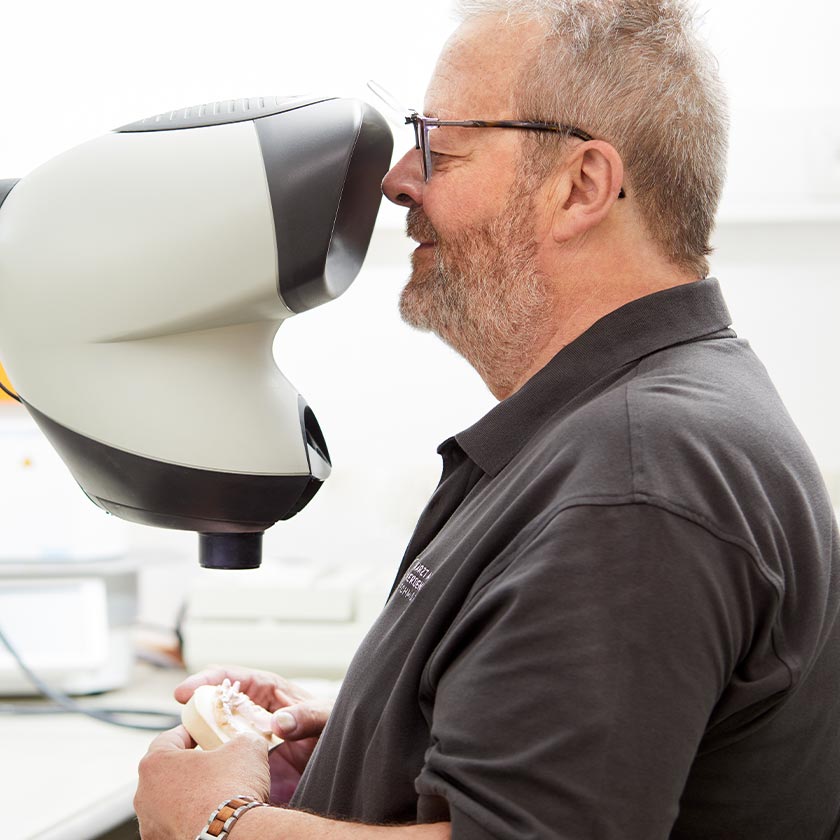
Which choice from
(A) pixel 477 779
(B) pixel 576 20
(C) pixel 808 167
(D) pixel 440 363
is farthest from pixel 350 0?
(A) pixel 477 779

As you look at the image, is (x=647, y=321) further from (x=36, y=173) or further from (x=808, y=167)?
(x=808, y=167)

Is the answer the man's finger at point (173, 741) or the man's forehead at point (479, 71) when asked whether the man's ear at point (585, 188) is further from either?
the man's finger at point (173, 741)

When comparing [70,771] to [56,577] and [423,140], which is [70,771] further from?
[423,140]

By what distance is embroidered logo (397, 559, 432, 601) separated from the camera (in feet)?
2.63

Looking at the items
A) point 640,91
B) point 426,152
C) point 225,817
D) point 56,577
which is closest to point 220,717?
point 225,817

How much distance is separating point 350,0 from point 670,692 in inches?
55.3

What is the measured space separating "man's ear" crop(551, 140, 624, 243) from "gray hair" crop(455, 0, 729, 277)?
0.01 meters

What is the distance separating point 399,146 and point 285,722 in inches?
40.8

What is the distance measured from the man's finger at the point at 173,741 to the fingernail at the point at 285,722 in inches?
3.4

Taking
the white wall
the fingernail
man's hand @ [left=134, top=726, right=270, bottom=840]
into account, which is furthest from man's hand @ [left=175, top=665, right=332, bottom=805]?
the white wall

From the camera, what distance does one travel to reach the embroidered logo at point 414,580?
801 mm

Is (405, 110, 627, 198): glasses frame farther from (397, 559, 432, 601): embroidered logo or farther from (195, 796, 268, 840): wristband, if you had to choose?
(195, 796, 268, 840): wristband

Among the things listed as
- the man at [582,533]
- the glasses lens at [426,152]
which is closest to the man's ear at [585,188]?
the man at [582,533]

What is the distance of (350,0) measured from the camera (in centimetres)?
169
